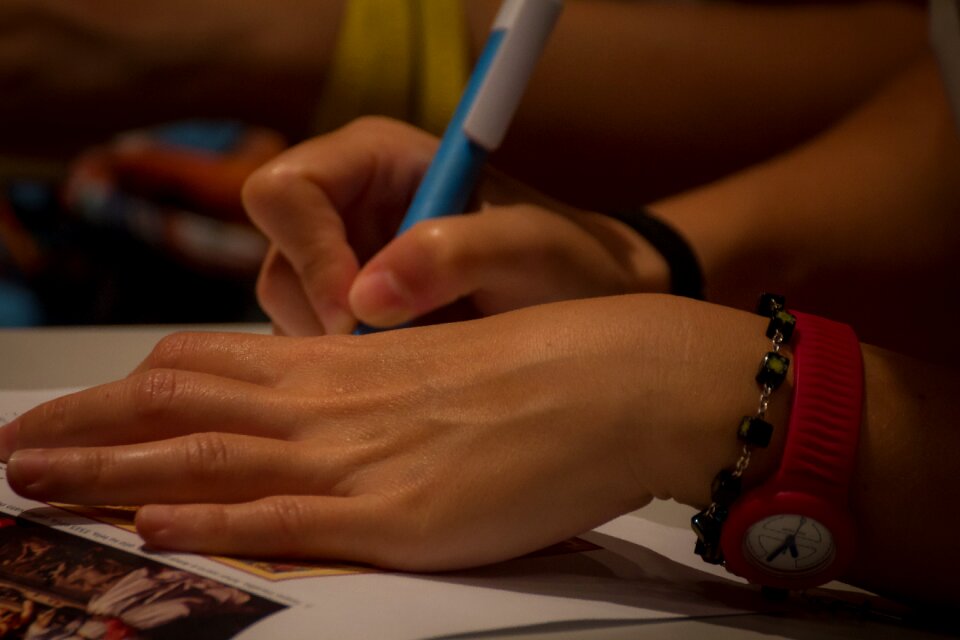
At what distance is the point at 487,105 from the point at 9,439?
348 mm

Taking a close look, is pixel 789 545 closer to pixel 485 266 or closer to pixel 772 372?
pixel 772 372

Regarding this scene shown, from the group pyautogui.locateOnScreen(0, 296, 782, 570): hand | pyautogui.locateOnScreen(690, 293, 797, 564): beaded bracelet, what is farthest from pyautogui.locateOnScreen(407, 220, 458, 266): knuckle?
pyautogui.locateOnScreen(690, 293, 797, 564): beaded bracelet

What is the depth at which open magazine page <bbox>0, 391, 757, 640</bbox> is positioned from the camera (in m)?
0.34

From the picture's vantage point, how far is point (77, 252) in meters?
1.20

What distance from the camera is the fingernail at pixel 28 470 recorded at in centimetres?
42

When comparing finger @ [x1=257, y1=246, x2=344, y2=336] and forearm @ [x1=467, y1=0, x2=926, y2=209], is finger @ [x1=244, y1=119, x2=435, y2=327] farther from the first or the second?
forearm @ [x1=467, y1=0, x2=926, y2=209]

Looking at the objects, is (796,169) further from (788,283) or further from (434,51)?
(434,51)

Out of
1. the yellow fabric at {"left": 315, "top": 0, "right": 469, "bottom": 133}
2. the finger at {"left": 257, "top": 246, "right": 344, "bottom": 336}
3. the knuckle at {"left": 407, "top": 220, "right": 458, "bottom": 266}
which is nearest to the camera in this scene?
the knuckle at {"left": 407, "top": 220, "right": 458, "bottom": 266}

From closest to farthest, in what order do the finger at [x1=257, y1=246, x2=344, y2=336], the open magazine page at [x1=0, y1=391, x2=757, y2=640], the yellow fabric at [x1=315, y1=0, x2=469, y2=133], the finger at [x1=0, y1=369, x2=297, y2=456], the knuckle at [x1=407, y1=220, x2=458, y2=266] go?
1. the open magazine page at [x1=0, y1=391, x2=757, y2=640]
2. the finger at [x1=0, y1=369, x2=297, y2=456]
3. the knuckle at [x1=407, y1=220, x2=458, y2=266]
4. the finger at [x1=257, y1=246, x2=344, y2=336]
5. the yellow fabric at [x1=315, y1=0, x2=469, y2=133]

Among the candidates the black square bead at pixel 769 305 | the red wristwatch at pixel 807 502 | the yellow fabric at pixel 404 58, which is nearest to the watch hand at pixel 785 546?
the red wristwatch at pixel 807 502

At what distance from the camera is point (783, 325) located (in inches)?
17.9

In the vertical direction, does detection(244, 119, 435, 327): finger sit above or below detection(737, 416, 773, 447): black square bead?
above

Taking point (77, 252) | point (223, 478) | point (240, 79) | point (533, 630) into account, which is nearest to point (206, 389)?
point (223, 478)

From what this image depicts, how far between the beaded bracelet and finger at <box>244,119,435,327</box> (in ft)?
1.03
